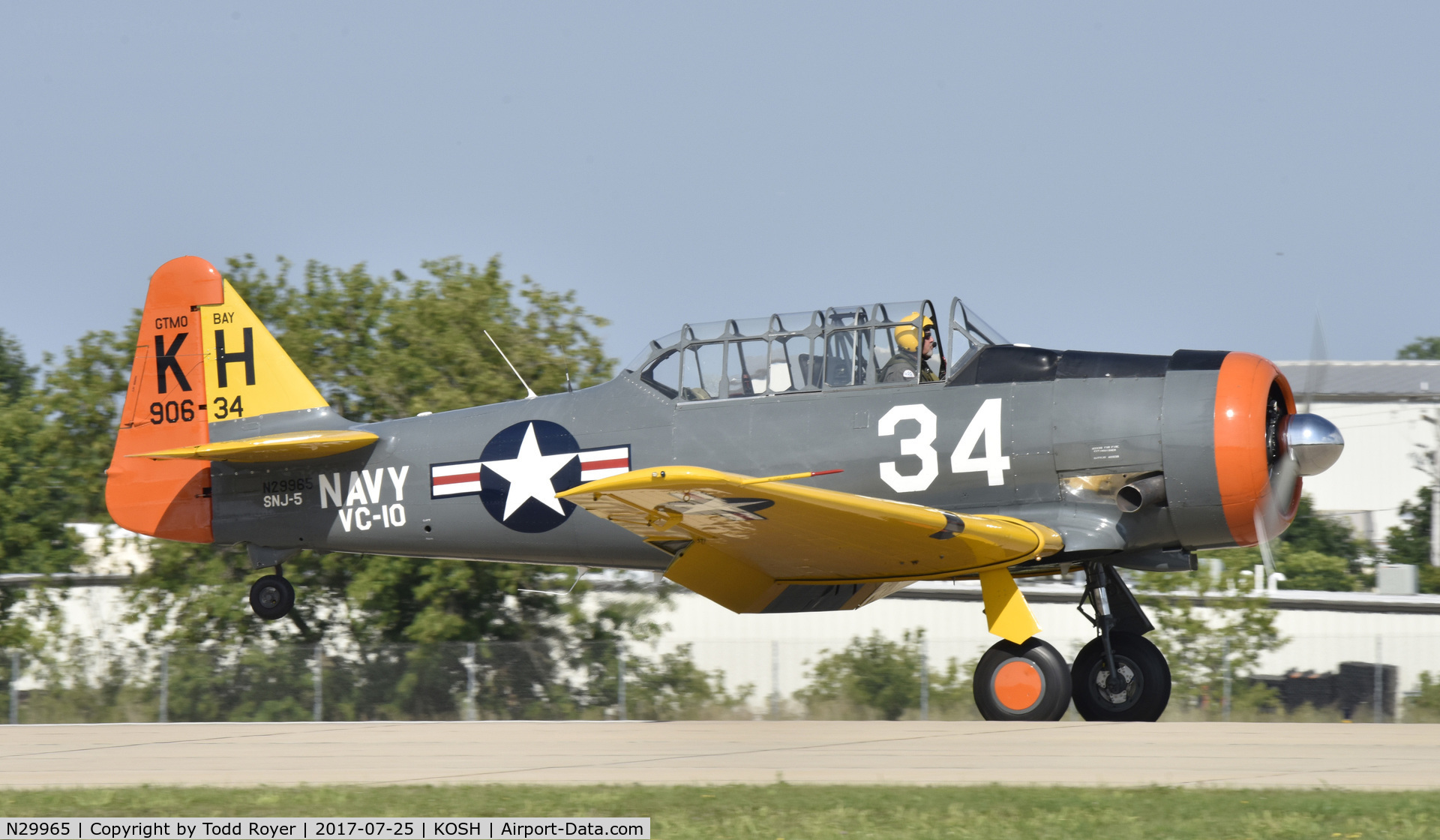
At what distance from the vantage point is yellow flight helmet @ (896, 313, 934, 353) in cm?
1057

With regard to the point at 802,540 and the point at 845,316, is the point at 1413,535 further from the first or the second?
the point at 802,540

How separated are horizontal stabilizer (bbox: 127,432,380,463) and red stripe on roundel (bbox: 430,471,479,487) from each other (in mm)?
722

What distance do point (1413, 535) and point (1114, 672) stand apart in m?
45.4

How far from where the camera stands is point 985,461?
399 inches

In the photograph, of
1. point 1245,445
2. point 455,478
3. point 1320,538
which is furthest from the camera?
point 1320,538

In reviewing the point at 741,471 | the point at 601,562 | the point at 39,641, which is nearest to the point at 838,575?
the point at 741,471

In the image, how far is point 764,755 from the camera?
8547 millimetres

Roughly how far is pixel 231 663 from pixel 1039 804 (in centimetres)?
1327

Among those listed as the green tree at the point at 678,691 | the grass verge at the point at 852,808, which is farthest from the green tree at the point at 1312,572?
the grass verge at the point at 852,808

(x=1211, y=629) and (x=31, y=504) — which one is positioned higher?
(x=31, y=504)

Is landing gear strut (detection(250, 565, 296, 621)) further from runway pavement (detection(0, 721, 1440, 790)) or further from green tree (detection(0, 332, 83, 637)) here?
green tree (detection(0, 332, 83, 637))

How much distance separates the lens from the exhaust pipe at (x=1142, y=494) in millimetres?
9805

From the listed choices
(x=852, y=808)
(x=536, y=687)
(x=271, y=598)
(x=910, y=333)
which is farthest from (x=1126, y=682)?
(x=536, y=687)

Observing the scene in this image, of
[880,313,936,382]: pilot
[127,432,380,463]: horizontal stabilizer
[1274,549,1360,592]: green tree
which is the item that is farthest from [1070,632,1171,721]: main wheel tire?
[1274,549,1360,592]: green tree
